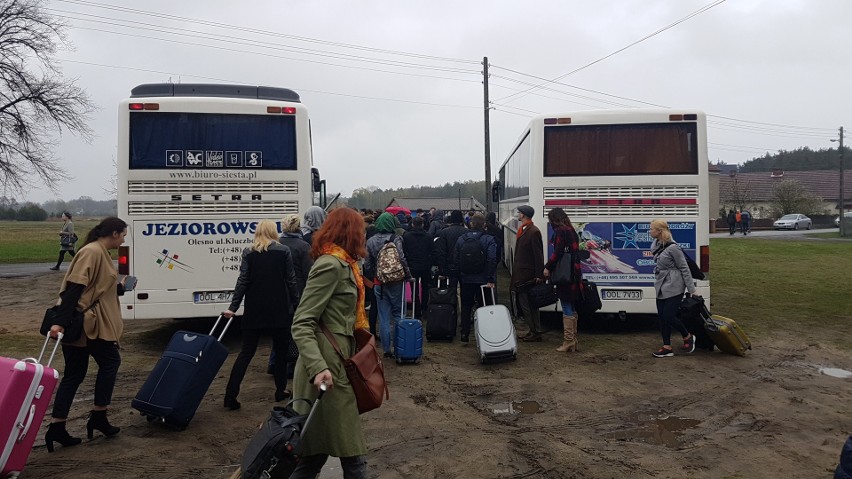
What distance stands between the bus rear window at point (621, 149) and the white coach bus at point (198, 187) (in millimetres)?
3893

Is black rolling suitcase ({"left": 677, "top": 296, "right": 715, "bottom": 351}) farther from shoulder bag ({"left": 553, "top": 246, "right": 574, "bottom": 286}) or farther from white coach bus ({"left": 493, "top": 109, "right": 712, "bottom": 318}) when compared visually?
shoulder bag ({"left": 553, "top": 246, "right": 574, "bottom": 286})

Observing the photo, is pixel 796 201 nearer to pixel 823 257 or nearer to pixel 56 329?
pixel 823 257

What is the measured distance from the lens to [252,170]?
9.52 metres

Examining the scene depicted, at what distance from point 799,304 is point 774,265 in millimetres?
9494

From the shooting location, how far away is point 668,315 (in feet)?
28.5

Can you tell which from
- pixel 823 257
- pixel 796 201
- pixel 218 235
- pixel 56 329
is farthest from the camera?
pixel 796 201

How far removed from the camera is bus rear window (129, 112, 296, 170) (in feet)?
30.2

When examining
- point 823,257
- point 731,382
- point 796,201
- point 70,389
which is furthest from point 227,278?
point 796,201

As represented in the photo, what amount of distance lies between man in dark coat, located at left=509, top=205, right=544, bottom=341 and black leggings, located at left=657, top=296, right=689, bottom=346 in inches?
66.8

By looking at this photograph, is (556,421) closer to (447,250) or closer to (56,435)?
(56,435)

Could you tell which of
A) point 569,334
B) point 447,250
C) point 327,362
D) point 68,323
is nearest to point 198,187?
point 447,250

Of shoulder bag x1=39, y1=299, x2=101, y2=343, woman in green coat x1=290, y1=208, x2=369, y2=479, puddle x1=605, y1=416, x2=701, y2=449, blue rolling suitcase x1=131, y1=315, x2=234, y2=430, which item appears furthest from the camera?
blue rolling suitcase x1=131, y1=315, x2=234, y2=430

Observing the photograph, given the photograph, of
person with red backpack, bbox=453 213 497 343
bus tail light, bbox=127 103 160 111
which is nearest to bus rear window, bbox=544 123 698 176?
person with red backpack, bbox=453 213 497 343

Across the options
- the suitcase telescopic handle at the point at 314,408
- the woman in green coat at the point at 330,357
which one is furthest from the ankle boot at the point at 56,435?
the suitcase telescopic handle at the point at 314,408
